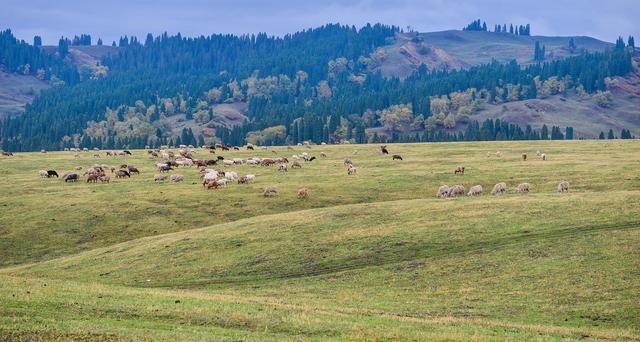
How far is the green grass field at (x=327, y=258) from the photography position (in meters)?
31.5

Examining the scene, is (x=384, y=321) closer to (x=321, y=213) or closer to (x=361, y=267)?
(x=361, y=267)

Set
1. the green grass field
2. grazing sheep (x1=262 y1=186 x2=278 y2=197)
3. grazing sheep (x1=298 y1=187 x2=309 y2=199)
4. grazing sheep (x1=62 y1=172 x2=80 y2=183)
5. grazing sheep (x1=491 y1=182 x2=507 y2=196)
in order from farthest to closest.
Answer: grazing sheep (x1=62 y1=172 x2=80 y2=183) < grazing sheep (x1=262 y1=186 x2=278 y2=197) < grazing sheep (x1=298 y1=187 x2=309 y2=199) < grazing sheep (x1=491 y1=182 x2=507 y2=196) < the green grass field

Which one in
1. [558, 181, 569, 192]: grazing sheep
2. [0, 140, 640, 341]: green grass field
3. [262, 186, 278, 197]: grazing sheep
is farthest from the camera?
[262, 186, 278, 197]: grazing sheep

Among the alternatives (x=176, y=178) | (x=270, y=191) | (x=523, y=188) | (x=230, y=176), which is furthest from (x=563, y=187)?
(x=176, y=178)

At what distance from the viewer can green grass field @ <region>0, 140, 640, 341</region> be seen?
31.5m

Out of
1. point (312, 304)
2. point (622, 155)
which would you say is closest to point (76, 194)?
point (312, 304)

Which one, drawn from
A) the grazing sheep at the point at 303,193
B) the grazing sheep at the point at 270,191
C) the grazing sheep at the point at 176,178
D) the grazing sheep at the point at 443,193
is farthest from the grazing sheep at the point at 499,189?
the grazing sheep at the point at 176,178

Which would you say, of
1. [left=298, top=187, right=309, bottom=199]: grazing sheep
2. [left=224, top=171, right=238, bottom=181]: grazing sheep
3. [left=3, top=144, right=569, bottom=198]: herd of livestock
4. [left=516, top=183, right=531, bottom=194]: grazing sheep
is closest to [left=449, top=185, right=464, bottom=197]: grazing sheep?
[left=3, top=144, right=569, bottom=198]: herd of livestock

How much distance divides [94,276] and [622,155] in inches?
3350

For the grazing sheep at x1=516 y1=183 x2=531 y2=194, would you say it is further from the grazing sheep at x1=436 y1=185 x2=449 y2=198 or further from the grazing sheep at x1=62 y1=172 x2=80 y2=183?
the grazing sheep at x1=62 y1=172 x2=80 y2=183

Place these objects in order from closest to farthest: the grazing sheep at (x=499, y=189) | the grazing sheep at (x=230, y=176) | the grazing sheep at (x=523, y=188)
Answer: the grazing sheep at (x=523, y=188) → the grazing sheep at (x=499, y=189) → the grazing sheep at (x=230, y=176)

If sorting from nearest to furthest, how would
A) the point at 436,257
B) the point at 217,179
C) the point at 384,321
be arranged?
1. the point at 384,321
2. the point at 436,257
3. the point at 217,179

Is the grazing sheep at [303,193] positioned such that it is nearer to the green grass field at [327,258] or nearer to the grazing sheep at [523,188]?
the green grass field at [327,258]

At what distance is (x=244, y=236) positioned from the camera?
200 feet
